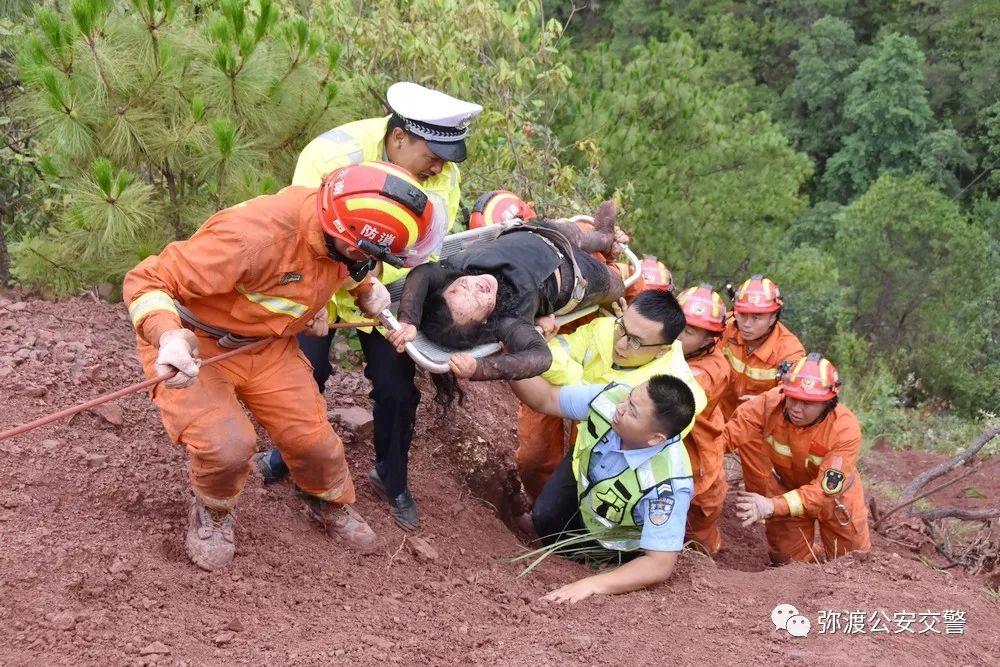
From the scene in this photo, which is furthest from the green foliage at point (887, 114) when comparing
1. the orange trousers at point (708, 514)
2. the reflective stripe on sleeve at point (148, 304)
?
the reflective stripe on sleeve at point (148, 304)

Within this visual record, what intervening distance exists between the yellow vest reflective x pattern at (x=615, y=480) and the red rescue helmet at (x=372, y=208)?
1307mm

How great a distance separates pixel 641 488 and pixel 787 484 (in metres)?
2.22

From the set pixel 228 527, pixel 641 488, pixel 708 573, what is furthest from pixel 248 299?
pixel 708 573

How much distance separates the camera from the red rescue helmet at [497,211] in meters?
5.07

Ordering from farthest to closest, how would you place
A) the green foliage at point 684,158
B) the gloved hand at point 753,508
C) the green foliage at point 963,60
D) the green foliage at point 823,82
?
1. the green foliage at point 823,82
2. the green foliage at point 963,60
3. the green foliage at point 684,158
4. the gloved hand at point 753,508

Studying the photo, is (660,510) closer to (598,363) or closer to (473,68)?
(598,363)

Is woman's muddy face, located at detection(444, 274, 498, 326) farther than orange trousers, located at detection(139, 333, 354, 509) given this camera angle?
Yes

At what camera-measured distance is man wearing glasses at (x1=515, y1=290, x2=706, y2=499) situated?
4262mm

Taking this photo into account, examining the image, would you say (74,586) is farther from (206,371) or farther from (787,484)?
(787,484)

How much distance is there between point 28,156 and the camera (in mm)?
6684

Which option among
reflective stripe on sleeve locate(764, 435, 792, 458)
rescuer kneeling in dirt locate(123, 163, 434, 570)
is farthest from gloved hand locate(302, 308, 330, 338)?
reflective stripe on sleeve locate(764, 435, 792, 458)

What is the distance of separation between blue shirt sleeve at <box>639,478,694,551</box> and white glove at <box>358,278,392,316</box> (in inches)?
53.3

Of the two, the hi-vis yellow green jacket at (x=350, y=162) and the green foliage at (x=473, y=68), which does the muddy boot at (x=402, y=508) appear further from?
the green foliage at (x=473, y=68)

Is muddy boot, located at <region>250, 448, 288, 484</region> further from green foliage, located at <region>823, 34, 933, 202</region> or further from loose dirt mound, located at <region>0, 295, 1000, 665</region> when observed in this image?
green foliage, located at <region>823, 34, 933, 202</region>
